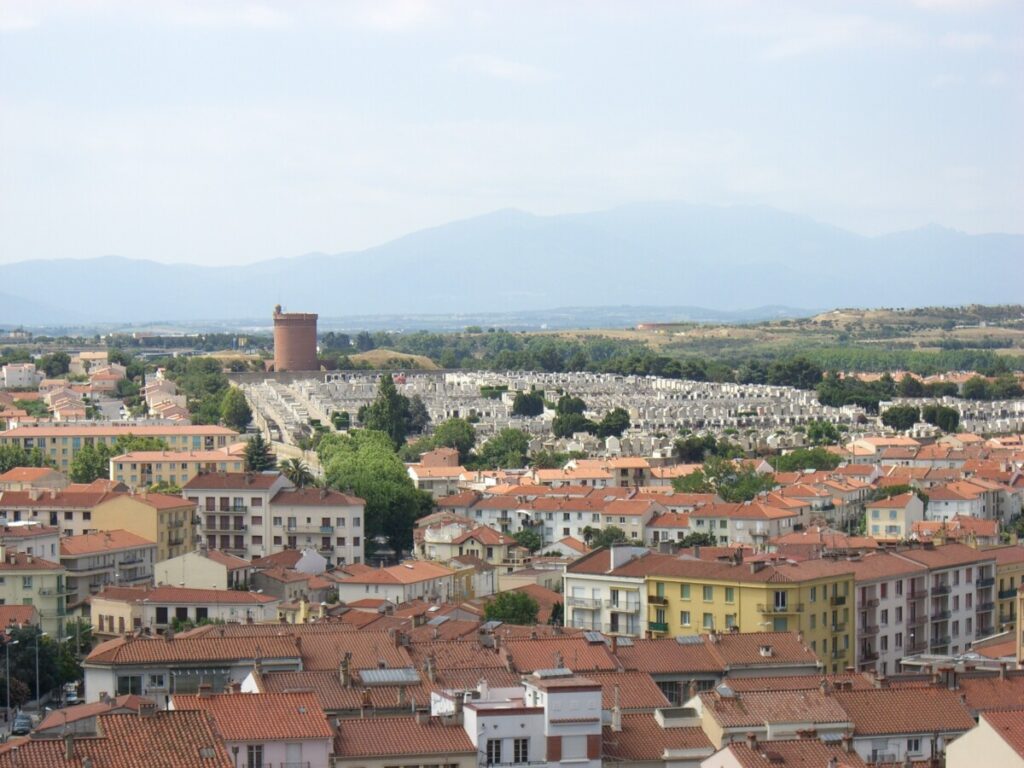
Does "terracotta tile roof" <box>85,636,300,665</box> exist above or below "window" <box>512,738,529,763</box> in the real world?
below

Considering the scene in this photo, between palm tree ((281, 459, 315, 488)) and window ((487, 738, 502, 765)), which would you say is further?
palm tree ((281, 459, 315, 488))

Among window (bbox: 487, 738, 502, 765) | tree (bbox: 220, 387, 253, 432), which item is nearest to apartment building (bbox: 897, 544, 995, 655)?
window (bbox: 487, 738, 502, 765)

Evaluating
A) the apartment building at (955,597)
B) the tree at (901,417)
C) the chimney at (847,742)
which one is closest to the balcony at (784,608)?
the apartment building at (955,597)

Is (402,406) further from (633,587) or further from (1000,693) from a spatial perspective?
(1000,693)

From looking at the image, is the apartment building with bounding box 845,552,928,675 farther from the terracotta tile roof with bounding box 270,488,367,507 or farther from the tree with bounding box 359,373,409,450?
the tree with bounding box 359,373,409,450

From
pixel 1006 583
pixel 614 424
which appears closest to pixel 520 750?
pixel 1006 583

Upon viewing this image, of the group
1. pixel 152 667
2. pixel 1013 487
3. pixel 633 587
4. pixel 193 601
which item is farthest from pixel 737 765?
pixel 1013 487

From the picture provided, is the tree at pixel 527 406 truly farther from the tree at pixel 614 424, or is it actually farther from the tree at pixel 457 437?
the tree at pixel 457 437
